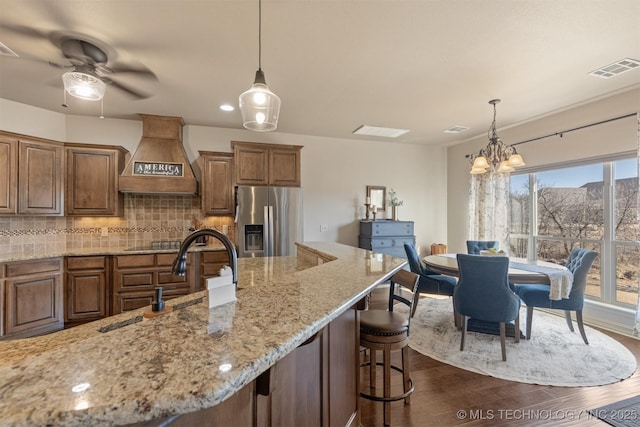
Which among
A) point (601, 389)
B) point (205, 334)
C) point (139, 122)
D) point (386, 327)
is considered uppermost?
point (139, 122)

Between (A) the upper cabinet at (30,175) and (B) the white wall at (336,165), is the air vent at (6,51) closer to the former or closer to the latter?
(A) the upper cabinet at (30,175)

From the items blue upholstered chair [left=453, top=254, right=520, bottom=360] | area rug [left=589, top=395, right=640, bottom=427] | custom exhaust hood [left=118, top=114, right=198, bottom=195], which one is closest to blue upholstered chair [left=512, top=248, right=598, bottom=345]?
blue upholstered chair [left=453, top=254, right=520, bottom=360]

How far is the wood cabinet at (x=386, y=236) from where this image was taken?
507 centimetres

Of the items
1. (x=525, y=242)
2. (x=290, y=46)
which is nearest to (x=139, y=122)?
(x=290, y=46)

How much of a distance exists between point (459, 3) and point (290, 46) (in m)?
1.28

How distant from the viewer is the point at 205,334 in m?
0.76

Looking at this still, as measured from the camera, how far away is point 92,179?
385 centimetres

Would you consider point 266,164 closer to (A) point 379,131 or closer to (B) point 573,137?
(A) point 379,131

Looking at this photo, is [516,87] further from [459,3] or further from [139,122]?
[139,122]

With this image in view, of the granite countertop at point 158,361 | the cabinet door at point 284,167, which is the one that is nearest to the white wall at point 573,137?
the cabinet door at point 284,167

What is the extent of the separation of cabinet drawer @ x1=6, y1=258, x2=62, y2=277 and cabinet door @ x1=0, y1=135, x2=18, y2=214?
645 mm

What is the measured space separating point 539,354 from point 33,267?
542 cm

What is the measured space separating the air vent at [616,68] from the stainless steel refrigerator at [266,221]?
12.2ft

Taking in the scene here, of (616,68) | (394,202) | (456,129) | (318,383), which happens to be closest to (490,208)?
(456,129)
